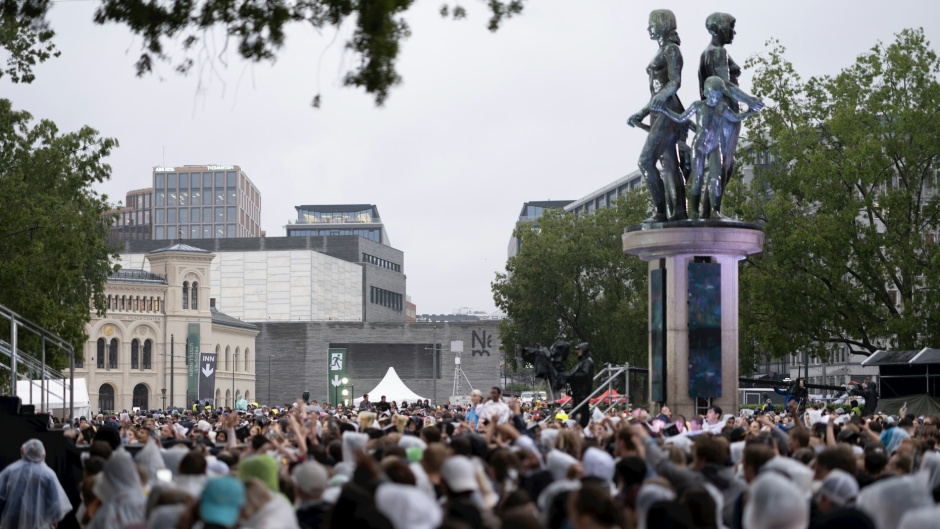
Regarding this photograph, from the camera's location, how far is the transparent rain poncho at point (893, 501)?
941 centimetres

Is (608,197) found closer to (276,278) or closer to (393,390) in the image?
(276,278)

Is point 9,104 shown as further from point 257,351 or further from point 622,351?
point 257,351

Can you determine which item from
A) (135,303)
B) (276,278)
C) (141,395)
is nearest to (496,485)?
(135,303)

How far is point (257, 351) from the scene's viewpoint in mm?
137750

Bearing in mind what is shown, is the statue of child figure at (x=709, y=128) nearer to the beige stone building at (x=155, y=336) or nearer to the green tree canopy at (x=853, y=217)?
the green tree canopy at (x=853, y=217)

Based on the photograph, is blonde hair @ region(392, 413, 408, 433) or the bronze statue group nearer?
blonde hair @ region(392, 413, 408, 433)

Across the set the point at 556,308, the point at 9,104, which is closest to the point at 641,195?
the point at 556,308

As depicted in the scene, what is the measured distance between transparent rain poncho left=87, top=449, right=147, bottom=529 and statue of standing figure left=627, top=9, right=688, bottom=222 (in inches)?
692

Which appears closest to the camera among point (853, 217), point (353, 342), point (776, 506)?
point (776, 506)

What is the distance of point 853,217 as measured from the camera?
166 ft

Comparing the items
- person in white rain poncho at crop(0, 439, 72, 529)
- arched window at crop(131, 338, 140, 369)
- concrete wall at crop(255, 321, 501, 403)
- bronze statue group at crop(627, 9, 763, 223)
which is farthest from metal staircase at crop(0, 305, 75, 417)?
concrete wall at crop(255, 321, 501, 403)

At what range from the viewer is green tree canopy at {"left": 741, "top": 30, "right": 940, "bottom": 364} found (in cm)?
5034

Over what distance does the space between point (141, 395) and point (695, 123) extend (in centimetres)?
10077

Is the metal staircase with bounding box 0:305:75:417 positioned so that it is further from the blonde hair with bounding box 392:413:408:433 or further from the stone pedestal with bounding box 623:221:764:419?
the stone pedestal with bounding box 623:221:764:419
